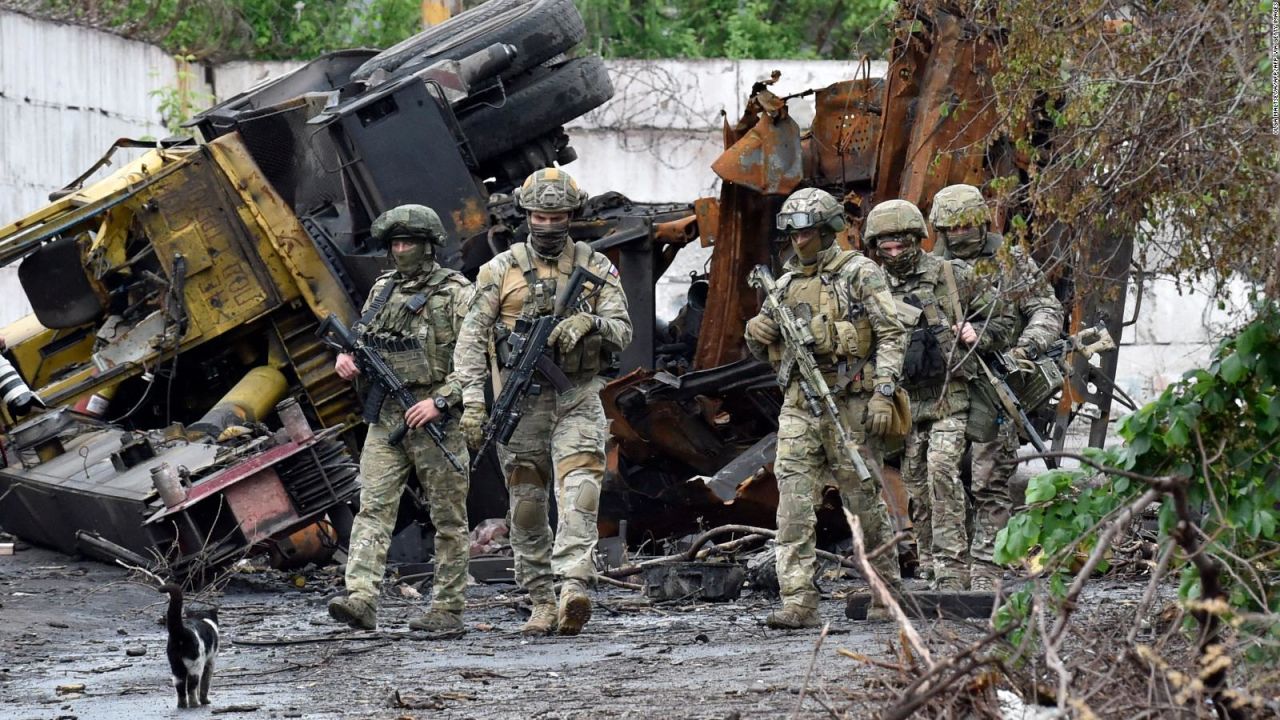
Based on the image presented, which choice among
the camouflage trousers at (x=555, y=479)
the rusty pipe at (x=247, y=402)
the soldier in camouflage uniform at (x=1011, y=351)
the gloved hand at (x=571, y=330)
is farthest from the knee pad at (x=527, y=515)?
the rusty pipe at (x=247, y=402)

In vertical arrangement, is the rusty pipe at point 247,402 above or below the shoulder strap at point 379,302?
below

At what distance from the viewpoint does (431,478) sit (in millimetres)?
8141

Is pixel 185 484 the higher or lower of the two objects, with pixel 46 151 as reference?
lower

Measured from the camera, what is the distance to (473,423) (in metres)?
7.67

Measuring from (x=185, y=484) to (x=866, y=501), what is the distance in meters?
3.97

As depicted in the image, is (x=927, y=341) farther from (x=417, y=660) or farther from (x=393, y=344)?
(x=417, y=660)

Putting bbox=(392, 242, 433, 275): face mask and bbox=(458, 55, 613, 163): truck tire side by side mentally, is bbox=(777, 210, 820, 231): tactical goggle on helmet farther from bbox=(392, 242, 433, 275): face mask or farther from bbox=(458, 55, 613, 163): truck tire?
bbox=(458, 55, 613, 163): truck tire

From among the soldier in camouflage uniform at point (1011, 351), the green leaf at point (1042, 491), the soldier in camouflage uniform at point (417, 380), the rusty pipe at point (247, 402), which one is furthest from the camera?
the rusty pipe at point (247, 402)

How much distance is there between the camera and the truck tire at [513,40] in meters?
11.9

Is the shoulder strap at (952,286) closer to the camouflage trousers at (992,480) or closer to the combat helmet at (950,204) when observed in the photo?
the combat helmet at (950,204)

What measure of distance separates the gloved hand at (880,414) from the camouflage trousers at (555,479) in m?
1.16

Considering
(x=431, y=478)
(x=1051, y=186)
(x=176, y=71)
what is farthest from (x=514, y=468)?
(x=176, y=71)

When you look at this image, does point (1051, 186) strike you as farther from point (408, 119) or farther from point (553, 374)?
point (408, 119)

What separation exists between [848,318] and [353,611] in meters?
2.50
